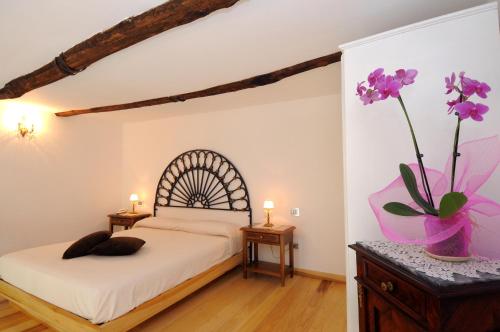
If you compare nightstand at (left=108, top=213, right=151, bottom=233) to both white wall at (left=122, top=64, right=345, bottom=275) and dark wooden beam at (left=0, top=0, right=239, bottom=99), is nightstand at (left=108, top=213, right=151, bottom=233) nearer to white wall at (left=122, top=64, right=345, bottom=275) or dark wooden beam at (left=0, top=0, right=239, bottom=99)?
white wall at (left=122, top=64, right=345, bottom=275)

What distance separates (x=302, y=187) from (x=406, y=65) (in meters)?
2.02

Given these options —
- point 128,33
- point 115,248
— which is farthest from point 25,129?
point 128,33

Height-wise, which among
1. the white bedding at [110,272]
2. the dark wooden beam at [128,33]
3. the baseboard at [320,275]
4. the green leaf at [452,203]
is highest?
the dark wooden beam at [128,33]

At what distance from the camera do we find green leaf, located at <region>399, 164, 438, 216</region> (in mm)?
1045

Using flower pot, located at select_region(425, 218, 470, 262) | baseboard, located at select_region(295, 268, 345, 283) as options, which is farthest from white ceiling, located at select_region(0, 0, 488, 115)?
baseboard, located at select_region(295, 268, 345, 283)

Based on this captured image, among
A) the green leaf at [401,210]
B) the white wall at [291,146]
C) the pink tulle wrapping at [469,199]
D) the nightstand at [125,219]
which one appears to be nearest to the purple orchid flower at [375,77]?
the pink tulle wrapping at [469,199]

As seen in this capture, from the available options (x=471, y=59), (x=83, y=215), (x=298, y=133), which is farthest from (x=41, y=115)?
(x=471, y=59)

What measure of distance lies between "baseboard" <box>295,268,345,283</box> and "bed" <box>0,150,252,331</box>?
0.82 meters

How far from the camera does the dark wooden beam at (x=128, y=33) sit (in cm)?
136

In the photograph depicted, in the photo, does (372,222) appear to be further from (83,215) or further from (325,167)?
(83,215)

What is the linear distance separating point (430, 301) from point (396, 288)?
0.19 metres

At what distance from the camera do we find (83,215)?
417cm

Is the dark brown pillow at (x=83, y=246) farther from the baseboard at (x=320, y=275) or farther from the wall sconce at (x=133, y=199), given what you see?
the baseboard at (x=320, y=275)

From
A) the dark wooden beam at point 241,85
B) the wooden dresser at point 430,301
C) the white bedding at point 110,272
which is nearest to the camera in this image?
the wooden dresser at point 430,301
